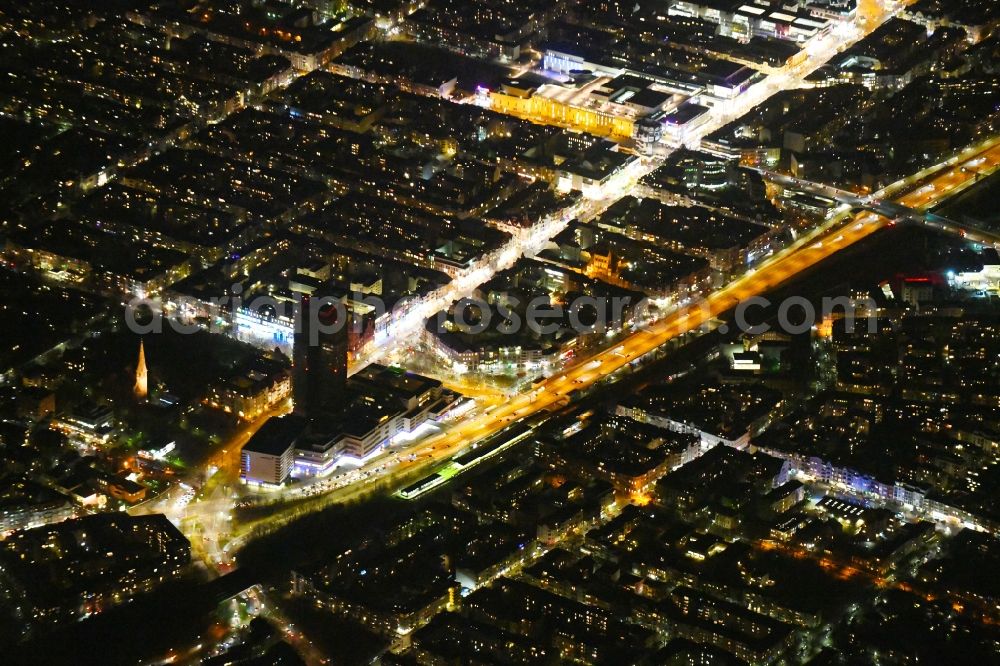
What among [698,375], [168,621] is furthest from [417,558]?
[698,375]

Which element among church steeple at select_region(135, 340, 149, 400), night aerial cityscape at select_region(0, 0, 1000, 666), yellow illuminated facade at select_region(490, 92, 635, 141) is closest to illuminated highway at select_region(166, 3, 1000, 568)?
night aerial cityscape at select_region(0, 0, 1000, 666)

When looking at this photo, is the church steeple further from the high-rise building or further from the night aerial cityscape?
the high-rise building

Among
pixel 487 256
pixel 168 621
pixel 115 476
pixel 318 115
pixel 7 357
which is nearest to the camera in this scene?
pixel 168 621

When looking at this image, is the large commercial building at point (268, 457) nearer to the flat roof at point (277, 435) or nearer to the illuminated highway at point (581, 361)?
the flat roof at point (277, 435)

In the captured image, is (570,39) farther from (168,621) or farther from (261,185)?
(168,621)

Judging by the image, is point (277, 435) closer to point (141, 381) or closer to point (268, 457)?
point (268, 457)

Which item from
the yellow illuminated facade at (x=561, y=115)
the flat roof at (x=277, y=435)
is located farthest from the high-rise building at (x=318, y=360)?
the yellow illuminated facade at (x=561, y=115)
